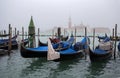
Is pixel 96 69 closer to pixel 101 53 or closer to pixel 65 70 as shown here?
pixel 65 70

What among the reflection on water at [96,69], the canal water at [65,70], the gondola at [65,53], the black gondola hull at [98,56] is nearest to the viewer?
the canal water at [65,70]

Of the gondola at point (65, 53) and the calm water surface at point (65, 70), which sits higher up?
the gondola at point (65, 53)

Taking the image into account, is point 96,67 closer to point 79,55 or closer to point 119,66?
point 119,66

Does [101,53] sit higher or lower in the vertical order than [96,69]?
higher

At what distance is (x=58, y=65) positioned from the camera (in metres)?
11.0

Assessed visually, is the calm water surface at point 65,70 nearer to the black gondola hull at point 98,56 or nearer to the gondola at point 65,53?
the black gondola hull at point 98,56

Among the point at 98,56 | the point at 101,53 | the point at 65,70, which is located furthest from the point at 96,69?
the point at 101,53

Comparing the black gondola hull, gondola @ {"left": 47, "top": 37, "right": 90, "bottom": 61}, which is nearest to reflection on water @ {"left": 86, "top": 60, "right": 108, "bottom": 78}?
the black gondola hull

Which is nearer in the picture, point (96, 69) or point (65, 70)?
point (65, 70)

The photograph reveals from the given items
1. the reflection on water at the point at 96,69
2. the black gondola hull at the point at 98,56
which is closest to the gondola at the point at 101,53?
the black gondola hull at the point at 98,56

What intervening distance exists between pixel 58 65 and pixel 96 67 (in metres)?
1.83

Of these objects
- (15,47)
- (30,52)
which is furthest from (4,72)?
(15,47)

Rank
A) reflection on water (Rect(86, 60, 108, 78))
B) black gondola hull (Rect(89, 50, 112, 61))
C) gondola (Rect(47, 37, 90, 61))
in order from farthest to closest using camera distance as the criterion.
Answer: black gondola hull (Rect(89, 50, 112, 61)), gondola (Rect(47, 37, 90, 61)), reflection on water (Rect(86, 60, 108, 78))

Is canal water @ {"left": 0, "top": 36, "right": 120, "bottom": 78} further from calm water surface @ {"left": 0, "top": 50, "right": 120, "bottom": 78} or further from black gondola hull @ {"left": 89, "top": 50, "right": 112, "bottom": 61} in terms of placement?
black gondola hull @ {"left": 89, "top": 50, "right": 112, "bottom": 61}
